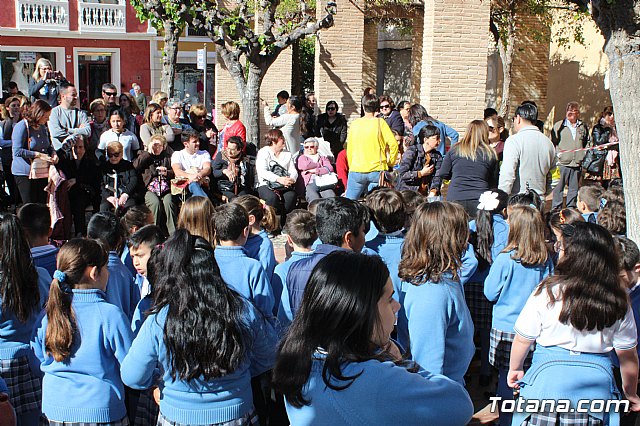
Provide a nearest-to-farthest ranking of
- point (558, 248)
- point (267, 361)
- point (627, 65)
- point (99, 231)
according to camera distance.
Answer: point (267, 361), point (99, 231), point (558, 248), point (627, 65)

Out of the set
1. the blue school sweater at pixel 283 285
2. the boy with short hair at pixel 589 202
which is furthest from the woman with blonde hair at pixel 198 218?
the boy with short hair at pixel 589 202

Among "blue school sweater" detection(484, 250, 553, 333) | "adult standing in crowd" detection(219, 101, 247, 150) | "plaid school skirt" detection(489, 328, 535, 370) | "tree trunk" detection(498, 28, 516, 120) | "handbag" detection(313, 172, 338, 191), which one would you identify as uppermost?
"tree trunk" detection(498, 28, 516, 120)

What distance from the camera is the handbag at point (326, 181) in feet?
33.3

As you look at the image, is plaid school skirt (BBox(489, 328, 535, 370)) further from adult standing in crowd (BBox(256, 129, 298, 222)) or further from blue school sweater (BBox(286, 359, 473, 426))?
adult standing in crowd (BBox(256, 129, 298, 222))

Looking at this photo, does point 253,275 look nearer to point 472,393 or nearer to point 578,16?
point 472,393

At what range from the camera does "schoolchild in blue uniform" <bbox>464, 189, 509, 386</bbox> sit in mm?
5742

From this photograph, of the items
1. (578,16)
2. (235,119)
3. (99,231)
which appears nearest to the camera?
(99,231)

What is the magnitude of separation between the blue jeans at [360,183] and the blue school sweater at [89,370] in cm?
602

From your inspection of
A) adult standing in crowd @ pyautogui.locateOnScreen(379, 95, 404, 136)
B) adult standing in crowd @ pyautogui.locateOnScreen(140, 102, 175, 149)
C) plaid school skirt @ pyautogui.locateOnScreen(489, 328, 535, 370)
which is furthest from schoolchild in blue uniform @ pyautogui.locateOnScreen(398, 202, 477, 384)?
adult standing in crowd @ pyautogui.locateOnScreen(379, 95, 404, 136)

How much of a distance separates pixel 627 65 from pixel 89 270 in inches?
180

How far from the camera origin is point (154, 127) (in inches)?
406

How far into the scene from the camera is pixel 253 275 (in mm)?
4398

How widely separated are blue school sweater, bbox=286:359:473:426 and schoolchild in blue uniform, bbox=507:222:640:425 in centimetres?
157

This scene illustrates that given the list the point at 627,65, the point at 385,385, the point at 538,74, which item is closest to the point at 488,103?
the point at 538,74
